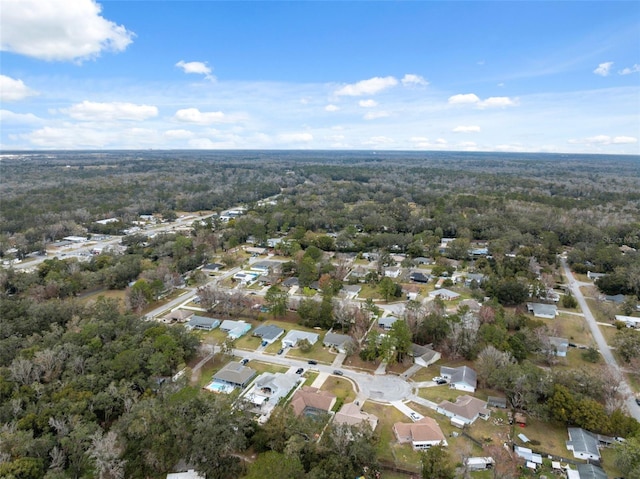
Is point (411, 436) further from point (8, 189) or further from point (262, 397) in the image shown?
point (8, 189)

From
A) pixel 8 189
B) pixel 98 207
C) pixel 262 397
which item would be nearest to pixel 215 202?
pixel 98 207

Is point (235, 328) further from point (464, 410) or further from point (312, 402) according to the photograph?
point (464, 410)

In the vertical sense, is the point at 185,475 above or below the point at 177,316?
below

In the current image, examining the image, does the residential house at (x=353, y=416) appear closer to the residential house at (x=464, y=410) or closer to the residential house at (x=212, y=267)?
the residential house at (x=464, y=410)

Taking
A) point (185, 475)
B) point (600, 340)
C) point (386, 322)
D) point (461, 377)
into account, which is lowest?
point (600, 340)

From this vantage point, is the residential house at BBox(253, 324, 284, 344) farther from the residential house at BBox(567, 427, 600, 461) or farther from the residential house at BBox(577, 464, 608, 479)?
the residential house at BBox(577, 464, 608, 479)

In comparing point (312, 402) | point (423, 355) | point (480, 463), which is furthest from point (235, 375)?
point (480, 463)
